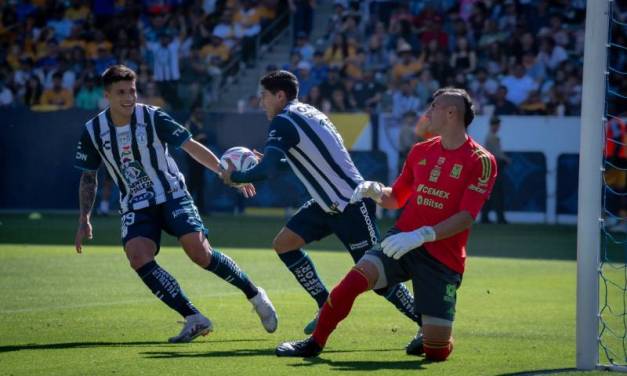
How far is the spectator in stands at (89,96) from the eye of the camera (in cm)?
2725

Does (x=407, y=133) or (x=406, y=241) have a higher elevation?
(x=406, y=241)

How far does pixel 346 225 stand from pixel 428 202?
1294mm

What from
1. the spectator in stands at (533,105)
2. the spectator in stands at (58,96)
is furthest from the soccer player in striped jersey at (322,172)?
the spectator in stands at (58,96)

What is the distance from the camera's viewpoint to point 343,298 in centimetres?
787

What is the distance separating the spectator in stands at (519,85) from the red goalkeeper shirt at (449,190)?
681 inches

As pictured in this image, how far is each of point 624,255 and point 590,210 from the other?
34.8 ft

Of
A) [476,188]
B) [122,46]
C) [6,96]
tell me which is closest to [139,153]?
[476,188]

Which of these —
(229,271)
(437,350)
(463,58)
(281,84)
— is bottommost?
(437,350)

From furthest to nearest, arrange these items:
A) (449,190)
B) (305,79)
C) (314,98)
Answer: (305,79) → (314,98) → (449,190)

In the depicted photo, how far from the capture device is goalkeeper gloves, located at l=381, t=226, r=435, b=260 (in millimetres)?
7676

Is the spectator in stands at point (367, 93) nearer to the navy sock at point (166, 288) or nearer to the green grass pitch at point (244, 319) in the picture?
the green grass pitch at point (244, 319)

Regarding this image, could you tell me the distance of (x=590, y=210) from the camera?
759 cm

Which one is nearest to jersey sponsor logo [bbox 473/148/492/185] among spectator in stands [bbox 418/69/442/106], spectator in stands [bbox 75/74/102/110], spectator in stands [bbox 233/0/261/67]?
spectator in stands [bbox 418/69/442/106]

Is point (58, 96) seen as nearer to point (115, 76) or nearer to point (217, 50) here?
point (217, 50)
